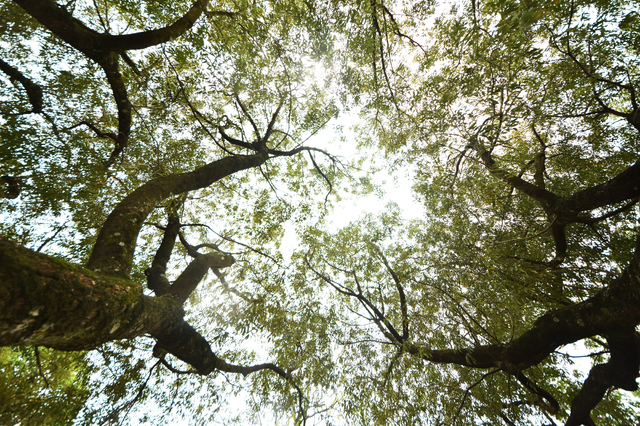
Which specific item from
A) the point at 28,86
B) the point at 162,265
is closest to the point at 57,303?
the point at 162,265

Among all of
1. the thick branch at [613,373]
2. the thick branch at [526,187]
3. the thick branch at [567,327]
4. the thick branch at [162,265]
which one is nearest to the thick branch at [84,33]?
the thick branch at [162,265]

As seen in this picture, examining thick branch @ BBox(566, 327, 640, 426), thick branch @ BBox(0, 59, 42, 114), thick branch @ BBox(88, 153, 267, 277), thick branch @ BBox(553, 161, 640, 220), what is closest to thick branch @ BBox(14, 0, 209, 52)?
thick branch @ BBox(0, 59, 42, 114)

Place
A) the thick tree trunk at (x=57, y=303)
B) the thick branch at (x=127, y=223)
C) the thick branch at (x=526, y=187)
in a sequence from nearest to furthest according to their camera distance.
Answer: the thick tree trunk at (x=57, y=303)
the thick branch at (x=127, y=223)
the thick branch at (x=526, y=187)

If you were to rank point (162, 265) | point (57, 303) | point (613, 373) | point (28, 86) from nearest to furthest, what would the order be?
point (57, 303) < point (613, 373) < point (28, 86) < point (162, 265)

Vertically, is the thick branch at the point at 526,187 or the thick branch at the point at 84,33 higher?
the thick branch at the point at 526,187

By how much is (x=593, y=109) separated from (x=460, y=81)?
10.7 feet

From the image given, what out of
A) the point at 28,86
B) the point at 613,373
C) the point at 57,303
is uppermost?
the point at 28,86

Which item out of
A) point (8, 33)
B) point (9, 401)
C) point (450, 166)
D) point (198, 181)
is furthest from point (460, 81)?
point (9, 401)

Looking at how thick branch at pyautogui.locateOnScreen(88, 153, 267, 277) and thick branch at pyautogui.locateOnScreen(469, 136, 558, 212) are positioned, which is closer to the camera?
thick branch at pyautogui.locateOnScreen(88, 153, 267, 277)

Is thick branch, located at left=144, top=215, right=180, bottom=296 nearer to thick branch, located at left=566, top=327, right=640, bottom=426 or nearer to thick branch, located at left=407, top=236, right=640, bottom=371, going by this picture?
thick branch, located at left=407, top=236, right=640, bottom=371

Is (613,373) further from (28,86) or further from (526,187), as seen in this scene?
(28,86)

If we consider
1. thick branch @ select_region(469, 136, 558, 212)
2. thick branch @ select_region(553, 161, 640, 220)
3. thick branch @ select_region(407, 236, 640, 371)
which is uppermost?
thick branch @ select_region(469, 136, 558, 212)

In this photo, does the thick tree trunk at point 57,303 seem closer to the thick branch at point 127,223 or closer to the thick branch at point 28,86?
the thick branch at point 127,223

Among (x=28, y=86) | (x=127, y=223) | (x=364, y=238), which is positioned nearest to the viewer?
(x=127, y=223)
